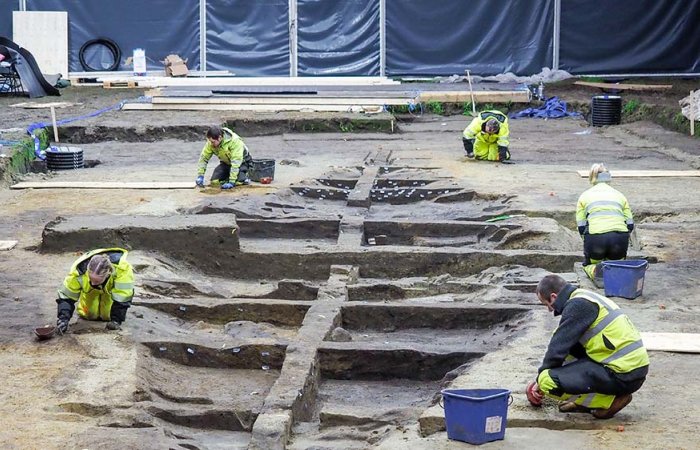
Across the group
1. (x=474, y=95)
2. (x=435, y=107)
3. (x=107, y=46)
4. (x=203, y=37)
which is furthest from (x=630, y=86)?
(x=107, y=46)

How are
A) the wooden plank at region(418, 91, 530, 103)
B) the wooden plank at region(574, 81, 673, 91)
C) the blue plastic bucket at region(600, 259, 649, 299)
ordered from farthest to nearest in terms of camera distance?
the wooden plank at region(574, 81, 673, 91), the wooden plank at region(418, 91, 530, 103), the blue plastic bucket at region(600, 259, 649, 299)

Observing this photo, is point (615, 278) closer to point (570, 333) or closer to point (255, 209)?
point (570, 333)

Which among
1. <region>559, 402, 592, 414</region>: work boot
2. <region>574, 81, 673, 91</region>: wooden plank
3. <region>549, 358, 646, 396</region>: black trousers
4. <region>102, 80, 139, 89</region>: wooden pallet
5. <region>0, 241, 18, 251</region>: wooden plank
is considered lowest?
<region>559, 402, 592, 414</region>: work boot

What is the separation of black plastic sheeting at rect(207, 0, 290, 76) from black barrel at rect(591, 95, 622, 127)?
10.0 m

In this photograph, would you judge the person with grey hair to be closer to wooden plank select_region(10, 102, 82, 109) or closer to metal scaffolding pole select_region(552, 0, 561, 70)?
wooden plank select_region(10, 102, 82, 109)

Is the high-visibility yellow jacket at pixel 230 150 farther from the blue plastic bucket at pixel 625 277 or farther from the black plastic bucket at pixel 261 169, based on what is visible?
the blue plastic bucket at pixel 625 277

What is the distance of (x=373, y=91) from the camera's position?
26.2 metres

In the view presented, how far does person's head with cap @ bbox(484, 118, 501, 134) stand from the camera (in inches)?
725

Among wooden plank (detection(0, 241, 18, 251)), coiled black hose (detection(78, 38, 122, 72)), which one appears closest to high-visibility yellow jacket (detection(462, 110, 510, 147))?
wooden plank (detection(0, 241, 18, 251))

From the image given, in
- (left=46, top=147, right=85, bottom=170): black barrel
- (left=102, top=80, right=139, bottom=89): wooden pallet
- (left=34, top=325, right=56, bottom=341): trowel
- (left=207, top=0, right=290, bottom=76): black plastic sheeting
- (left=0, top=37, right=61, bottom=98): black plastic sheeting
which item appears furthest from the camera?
(left=207, top=0, right=290, bottom=76): black plastic sheeting

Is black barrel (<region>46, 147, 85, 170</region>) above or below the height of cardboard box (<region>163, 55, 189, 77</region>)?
below

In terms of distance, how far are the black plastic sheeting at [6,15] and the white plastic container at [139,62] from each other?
378cm

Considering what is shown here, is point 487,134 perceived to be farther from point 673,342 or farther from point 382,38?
point 382,38

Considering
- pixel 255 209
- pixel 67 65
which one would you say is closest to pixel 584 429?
pixel 255 209
